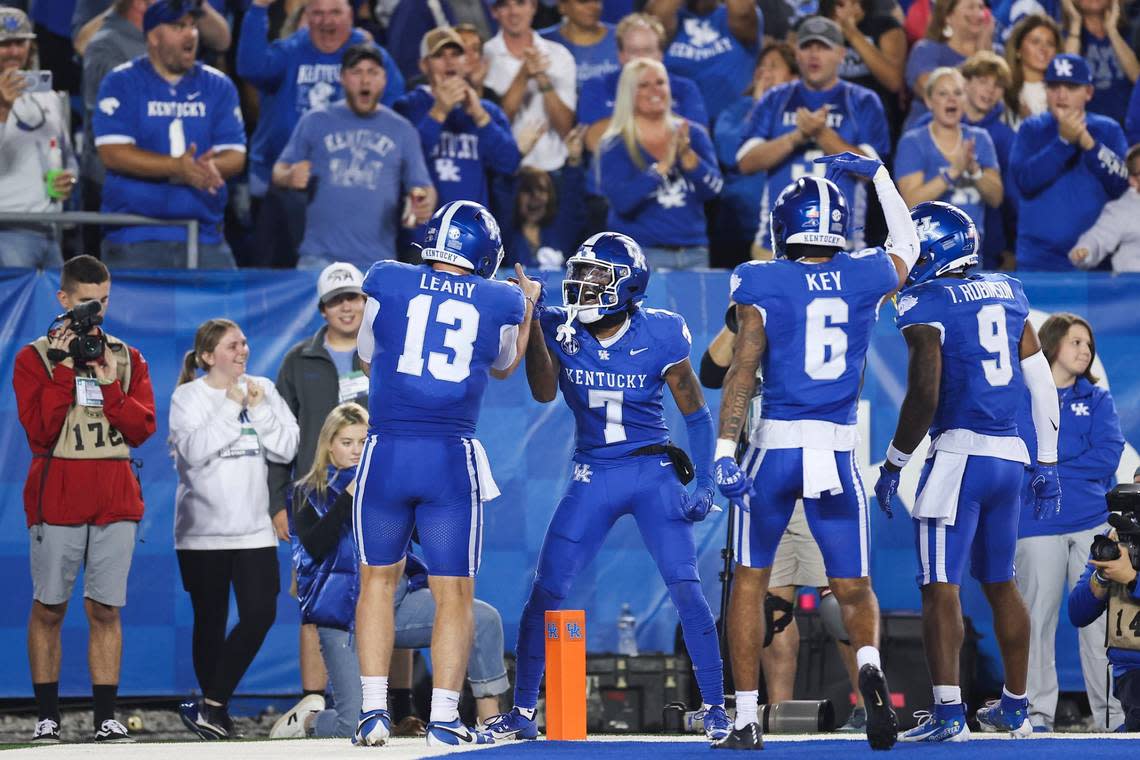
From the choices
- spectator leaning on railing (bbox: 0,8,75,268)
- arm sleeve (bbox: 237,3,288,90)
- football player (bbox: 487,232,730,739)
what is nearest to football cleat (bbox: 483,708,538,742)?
football player (bbox: 487,232,730,739)

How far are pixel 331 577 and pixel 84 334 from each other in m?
1.62

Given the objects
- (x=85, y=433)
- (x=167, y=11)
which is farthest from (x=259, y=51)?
(x=85, y=433)

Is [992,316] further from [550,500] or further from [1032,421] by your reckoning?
[550,500]

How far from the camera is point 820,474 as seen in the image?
249 inches

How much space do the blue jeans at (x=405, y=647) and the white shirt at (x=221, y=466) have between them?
3.02 ft

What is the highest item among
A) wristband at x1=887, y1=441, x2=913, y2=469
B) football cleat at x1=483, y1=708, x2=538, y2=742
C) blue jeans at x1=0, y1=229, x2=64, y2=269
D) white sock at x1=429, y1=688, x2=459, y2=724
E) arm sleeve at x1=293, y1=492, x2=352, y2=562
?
blue jeans at x1=0, y1=229, x2=64, y2=269

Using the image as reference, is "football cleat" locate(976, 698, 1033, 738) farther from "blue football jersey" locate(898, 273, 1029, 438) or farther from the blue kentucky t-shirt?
the blue kentucky t-shirt

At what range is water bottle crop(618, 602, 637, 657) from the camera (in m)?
9.05

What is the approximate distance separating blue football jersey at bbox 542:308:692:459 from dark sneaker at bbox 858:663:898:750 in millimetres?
1404

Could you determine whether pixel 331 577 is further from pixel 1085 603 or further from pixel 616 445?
pixel 1085 603

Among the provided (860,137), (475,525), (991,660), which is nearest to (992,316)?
(475,525)

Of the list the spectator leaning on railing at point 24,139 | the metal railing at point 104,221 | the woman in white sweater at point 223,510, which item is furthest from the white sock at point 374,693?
the spectator leaning on railing at point 24,139

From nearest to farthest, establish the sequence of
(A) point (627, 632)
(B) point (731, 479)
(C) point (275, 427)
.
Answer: (B) point (731, 479) < (C) point (275, 427) < (A) point (627, 632)

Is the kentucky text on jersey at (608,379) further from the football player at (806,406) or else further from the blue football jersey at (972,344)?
the blue football jersey at (972,344)
